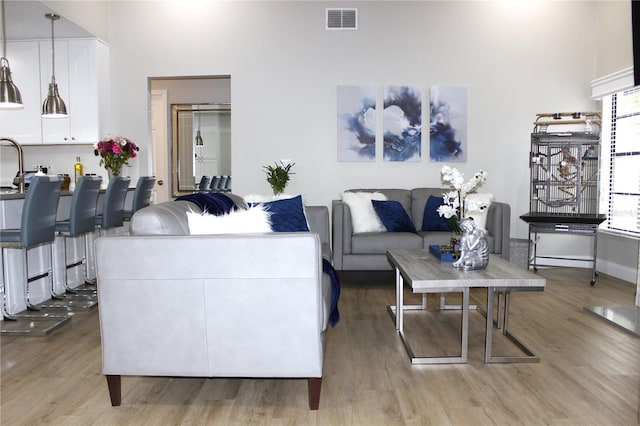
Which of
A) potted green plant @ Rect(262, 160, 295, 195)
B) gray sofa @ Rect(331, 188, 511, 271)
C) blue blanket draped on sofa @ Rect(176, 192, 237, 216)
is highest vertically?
potted green plant @ Rect(262, 160, 295, 195)

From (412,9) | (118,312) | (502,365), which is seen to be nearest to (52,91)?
(118,312)

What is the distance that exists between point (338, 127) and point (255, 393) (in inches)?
155

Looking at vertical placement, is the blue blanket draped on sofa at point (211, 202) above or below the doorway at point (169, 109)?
below

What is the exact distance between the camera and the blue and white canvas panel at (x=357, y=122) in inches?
226

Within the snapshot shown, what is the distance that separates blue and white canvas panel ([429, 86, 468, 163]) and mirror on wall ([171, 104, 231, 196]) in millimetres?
3581

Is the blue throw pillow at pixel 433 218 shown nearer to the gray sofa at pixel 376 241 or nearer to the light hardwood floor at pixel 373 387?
the gray sofa at pixel 376 241

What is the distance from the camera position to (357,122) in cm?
576

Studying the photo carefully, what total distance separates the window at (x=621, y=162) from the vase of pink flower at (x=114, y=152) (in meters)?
5.44

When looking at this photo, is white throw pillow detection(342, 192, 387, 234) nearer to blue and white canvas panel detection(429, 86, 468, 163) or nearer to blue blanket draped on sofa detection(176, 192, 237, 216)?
blue and white canvas panel detection(429, 86, 468, 163)

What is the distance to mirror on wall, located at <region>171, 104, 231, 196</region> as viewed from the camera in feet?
25.9

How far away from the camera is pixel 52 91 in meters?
4.95

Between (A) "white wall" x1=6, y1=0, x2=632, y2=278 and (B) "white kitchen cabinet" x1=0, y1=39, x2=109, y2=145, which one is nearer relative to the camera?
(B) "white kitchen cabinet" x1=0, y1=39, x2=109, y2=145

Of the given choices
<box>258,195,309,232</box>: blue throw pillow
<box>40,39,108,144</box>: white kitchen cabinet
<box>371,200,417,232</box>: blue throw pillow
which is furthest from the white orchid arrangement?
<box>40,39,108,144</box>: white kitchen cabinet

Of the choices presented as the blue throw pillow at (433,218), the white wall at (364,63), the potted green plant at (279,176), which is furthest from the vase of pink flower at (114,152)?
the blue throw pillow at (433,218)
